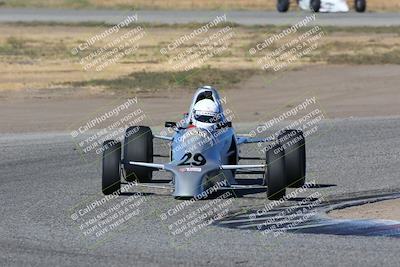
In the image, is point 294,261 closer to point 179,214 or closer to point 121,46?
point 179,214

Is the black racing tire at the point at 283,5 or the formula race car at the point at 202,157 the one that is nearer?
the formula race car at the point at 202,157

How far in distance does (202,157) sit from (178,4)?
5209cm

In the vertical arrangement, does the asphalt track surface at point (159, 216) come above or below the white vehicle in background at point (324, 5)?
above

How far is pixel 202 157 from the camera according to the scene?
18109mm

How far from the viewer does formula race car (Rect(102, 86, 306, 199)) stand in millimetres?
17875

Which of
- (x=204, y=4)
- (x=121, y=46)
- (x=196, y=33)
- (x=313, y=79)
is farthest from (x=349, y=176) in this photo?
(x=204, y=4)

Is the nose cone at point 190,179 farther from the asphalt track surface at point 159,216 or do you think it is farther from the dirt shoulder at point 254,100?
the dirt shoulder at point 254,100

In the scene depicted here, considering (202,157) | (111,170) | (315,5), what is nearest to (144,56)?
(315,5)

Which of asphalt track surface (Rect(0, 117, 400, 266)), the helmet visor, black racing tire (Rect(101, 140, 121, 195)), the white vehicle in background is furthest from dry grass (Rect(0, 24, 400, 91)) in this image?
black racing tire (Rect(101, 140, 121, 195))

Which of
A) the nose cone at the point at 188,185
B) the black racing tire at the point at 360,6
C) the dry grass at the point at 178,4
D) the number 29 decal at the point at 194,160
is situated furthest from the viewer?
the dry grass at the point at 178,4

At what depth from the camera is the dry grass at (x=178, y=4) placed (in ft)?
223

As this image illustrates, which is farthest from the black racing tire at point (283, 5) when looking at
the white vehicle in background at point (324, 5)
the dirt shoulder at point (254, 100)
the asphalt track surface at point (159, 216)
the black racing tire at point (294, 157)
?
the black racing tire at point (294, 157)

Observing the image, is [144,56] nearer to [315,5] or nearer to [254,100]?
[254,100]

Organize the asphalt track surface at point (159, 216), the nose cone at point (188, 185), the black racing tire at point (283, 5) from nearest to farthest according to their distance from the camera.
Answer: the asphalt track surface at point (159, 216), the nose cone at point (188, 185), the black racing tire at point (283, 5)
